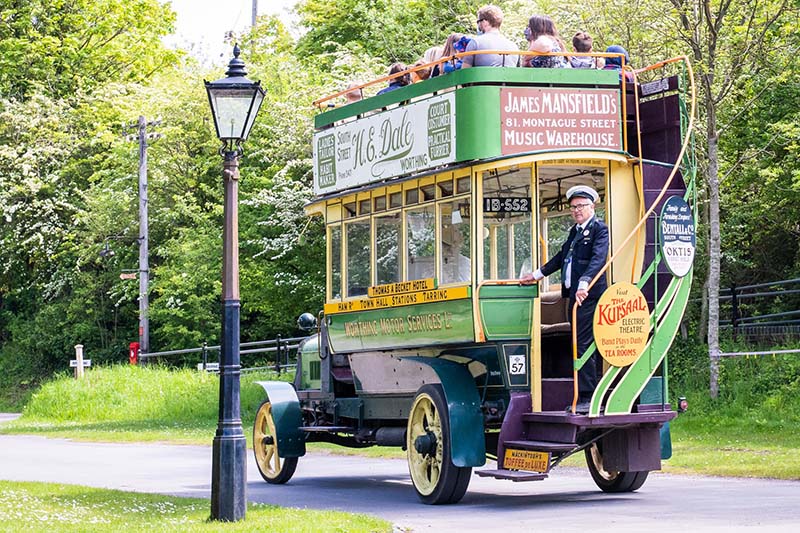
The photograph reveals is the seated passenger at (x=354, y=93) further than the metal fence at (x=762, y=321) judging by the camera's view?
No

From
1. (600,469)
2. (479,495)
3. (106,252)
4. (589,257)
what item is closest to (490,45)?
(589,257)

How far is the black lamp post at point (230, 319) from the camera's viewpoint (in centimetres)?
1266

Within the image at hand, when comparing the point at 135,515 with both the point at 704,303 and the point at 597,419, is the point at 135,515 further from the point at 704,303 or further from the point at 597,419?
the point at 704,303

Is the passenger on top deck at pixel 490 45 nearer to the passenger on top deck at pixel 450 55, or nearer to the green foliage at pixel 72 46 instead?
the passenger on top deck at pixel 450 55

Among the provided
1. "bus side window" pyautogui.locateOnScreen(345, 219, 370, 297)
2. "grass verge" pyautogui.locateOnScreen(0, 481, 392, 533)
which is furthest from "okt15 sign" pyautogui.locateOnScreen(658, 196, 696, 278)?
"grass verge" pyautogui.locateOnScreen(0, 481, 392, 533)

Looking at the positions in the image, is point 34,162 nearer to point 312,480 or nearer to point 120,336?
point 120,336

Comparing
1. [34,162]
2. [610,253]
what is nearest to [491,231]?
Result: [610,253]

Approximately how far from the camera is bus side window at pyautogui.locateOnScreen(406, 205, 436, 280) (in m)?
15.1

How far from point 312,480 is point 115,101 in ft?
115

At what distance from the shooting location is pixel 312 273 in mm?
37844

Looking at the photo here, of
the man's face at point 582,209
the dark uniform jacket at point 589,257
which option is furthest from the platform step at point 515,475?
the man's face at point 582,209

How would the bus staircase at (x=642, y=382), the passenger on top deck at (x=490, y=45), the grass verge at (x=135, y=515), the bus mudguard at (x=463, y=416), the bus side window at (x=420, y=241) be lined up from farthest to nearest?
the bus side window at (x=420, y=241) < the passenger on top deck at (x=490, y=45) < the bus mudguard at (x=463, y=416) < the bus staircase at (x=642, y=382) < the grass verge at (x=135, y=515)

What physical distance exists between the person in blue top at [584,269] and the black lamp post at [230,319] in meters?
2.92

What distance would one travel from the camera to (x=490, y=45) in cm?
1469
